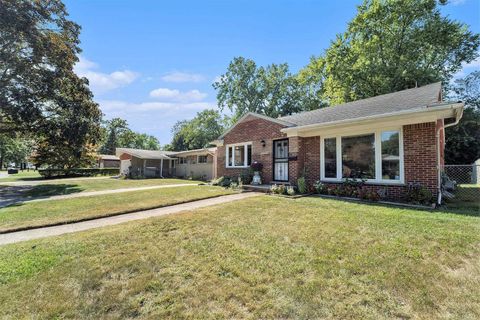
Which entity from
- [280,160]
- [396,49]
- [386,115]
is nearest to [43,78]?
[280,160]

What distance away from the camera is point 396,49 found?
67.6ft

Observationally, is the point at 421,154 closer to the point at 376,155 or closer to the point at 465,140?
the point at 376,155

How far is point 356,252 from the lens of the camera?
3.61 metres

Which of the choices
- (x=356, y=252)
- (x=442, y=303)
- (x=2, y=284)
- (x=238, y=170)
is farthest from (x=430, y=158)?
(x=2, y=284)

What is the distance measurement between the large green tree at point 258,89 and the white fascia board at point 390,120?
86.6 feet

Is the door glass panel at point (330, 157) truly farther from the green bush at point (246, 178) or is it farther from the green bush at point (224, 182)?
the green bush at point (224, 182)

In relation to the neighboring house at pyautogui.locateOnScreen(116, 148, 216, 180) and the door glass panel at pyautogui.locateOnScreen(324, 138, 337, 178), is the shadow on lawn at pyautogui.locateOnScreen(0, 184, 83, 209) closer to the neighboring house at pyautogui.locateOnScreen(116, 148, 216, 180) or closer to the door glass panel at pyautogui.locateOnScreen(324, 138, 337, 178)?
the neighboring house at pyautogui.locateOnScreen(116, 148, 216, 180)

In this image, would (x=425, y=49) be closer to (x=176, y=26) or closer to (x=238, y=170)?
(x=238, y=170)

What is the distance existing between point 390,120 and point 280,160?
5.09 m

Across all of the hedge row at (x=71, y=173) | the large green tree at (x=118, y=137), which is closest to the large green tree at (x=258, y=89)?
the hedge row at (x=71, y=173)

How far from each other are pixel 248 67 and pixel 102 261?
3734cm

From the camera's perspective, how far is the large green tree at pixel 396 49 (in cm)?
1905

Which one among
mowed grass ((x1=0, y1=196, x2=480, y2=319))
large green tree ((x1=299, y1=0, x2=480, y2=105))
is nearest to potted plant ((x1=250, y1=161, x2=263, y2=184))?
mowed grass ((x1=0, y1=196, x2=480, y2=319))

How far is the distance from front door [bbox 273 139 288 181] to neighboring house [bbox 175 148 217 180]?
29.2 ft
